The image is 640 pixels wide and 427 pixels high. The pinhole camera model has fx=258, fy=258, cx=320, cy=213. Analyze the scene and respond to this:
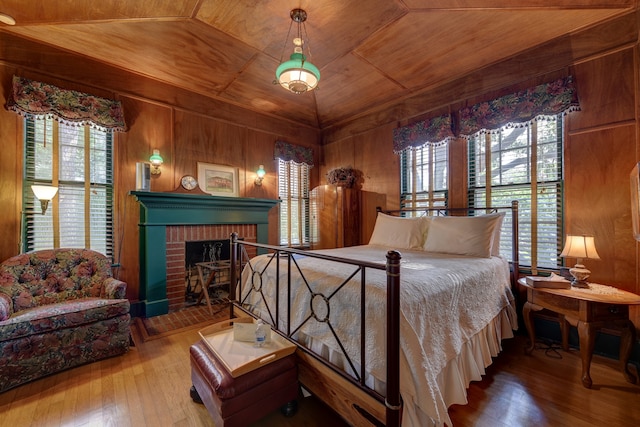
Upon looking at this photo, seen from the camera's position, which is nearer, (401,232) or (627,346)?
(627,346)

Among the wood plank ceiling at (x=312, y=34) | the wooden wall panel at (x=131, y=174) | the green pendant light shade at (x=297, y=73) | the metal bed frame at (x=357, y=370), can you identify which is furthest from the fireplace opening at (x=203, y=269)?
the green pendant light shade at (x=297, y=73)

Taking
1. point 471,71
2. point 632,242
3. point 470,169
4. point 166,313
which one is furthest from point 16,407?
point 471,71

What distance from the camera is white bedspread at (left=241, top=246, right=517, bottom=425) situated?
1.20m

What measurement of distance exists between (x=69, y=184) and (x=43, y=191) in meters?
0.42

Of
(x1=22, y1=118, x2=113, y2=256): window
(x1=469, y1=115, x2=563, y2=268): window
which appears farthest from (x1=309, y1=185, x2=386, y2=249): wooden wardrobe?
(x1=22, y1=118, x2=113, y2=256): window

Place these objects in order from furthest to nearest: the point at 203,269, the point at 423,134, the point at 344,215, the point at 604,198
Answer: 1. the point at 344,215
2. the point at 203,269
3. the point at 423,134
4. the point at 604,198

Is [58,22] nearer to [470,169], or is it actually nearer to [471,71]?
[471,71]

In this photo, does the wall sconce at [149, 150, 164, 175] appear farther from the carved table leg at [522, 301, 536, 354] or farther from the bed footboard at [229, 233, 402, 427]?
the carved table leg at [522, 301, 536, 354]

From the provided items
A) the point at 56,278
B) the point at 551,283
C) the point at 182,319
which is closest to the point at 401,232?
the point at 551,283

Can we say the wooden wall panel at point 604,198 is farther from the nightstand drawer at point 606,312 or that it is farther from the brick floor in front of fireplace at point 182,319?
the brick floor in front of fireplace at point 182,319

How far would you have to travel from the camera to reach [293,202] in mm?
4727

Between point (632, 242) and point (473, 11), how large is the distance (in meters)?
2.45

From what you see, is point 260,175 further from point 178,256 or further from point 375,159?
point 375,159

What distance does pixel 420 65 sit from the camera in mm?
3141
